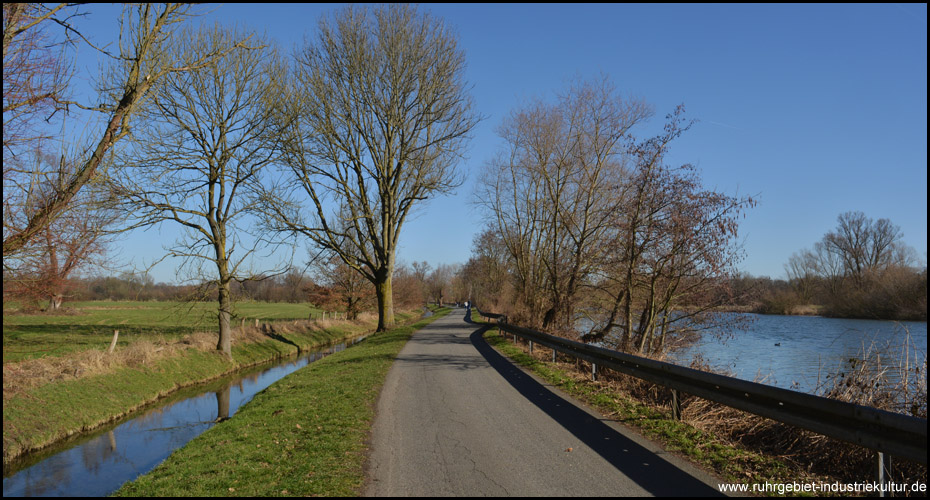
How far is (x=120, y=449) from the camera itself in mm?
10945

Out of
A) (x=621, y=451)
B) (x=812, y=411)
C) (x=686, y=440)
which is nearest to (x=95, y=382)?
(x=621, y=451)

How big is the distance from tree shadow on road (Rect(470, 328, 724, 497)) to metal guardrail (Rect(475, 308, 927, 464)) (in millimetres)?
1587

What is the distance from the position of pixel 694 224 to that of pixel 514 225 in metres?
18.4

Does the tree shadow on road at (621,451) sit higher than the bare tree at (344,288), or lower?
lower

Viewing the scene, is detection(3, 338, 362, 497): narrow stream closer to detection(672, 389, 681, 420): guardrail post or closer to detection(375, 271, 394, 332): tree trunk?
detection(672, 389, 681, 420): guardrail post

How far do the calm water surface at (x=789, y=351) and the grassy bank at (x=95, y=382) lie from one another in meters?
15.2

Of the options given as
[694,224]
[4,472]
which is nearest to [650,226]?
[694,224]

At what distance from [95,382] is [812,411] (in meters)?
16.9

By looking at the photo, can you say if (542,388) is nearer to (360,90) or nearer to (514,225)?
(360,90)

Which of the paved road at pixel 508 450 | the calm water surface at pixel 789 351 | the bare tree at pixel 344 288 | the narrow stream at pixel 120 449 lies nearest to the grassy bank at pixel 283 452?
the paved road at pixel 508 450

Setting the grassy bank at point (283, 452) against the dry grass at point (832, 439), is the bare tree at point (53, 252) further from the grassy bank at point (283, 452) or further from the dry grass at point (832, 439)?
the dry grass at point (832, 439)

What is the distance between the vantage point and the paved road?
523 cm

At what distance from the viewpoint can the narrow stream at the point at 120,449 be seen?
8.66m

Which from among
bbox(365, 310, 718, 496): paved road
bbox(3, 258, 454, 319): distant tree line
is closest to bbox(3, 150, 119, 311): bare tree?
bbox(3, 258, 454, 319): distant tree line
